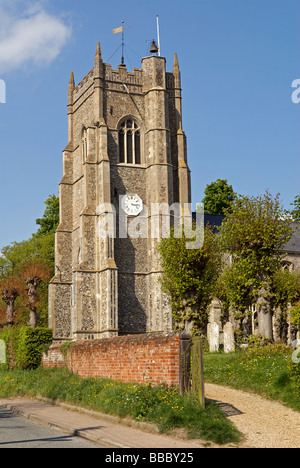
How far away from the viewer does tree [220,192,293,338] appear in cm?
2167

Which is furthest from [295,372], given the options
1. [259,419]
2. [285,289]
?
[285,289]

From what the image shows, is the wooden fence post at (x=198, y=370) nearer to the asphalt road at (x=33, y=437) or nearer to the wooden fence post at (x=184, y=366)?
the wooden fence post at (x=184, y=366)

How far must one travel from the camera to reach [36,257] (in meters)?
51.0

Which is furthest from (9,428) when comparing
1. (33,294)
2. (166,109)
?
(166,109)

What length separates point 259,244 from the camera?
22078mm

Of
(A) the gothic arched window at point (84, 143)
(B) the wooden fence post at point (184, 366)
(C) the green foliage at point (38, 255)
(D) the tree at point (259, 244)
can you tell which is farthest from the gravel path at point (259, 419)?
(C) the green foliage at point (38, 255)

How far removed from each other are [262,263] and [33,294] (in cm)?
1641

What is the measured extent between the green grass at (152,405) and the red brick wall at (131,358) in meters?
0.30

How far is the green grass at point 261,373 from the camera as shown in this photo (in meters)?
14.1

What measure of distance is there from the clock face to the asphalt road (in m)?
24.5

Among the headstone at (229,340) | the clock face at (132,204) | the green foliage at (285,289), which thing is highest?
the clock face at (132,204)

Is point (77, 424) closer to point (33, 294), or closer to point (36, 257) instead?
point (33, 294)

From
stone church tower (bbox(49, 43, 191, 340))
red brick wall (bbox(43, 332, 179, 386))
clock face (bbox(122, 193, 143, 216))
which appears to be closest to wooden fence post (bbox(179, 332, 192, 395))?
red brick wall (bbox(43, 332, 179, 386))

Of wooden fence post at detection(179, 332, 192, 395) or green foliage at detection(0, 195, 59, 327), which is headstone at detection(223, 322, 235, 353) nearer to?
wooden fence post at detection(179, 332, 192, 395)
